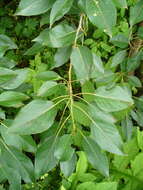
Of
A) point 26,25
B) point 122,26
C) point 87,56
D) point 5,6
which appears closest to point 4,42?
point 87,56

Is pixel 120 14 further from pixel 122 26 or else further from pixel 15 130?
pixel 15 130

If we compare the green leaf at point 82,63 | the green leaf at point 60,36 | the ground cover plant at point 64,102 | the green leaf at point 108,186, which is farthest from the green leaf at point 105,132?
the green leaf at point 108,186

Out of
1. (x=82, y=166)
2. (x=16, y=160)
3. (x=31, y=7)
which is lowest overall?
(x=82, y=166)

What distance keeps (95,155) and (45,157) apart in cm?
16

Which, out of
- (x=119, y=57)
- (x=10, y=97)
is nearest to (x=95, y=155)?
(x=10, y=97)

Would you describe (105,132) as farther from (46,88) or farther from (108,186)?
(108,186)

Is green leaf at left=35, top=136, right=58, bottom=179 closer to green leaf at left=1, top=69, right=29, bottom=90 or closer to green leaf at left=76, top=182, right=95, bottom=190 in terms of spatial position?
green leaf at left=1, top=69, right=29, bottom=90

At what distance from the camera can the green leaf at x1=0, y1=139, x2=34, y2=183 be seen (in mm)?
1206

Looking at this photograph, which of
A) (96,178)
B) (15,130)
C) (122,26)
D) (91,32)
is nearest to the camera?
(15,130)

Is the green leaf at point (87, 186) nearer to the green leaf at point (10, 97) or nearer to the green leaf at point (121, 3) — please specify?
the green leaf at point (10, 97)

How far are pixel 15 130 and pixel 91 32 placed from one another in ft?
8.36

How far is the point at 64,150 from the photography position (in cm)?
98

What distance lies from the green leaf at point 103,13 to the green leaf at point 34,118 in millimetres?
267

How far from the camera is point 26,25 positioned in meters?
3.43
